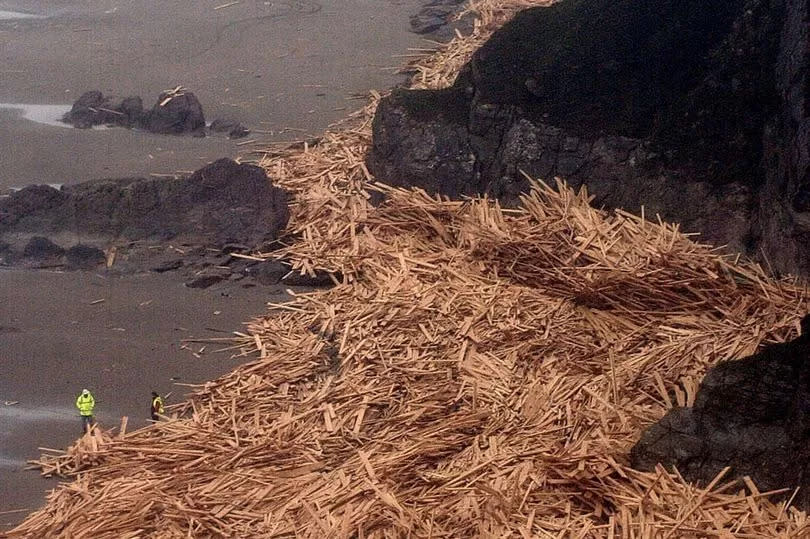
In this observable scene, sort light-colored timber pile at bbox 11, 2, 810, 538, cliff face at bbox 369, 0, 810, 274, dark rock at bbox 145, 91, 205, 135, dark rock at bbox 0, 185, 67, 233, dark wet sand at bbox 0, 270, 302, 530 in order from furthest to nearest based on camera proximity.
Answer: dark rock at bbox 145, 91, 205, 135 → dark rock at bbox 0, 185, 67, 233 → cliff face at bbox 369, 0, 810, 274 → dark wet sand at bbox 0, 270, 302, 530 → light-colored timber pile at bbox 11, 2, 810, 538

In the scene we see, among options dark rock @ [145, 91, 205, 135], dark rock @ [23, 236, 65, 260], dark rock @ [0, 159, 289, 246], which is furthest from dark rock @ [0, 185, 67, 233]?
dark rock @ [145, 91, 205, 135]

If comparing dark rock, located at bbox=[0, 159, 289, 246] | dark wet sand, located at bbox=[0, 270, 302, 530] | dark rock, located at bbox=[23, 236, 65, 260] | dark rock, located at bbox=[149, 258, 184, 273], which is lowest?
dark wet sand, located at bbox=[0, 270, 302, 530]

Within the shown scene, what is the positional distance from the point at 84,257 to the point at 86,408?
2.65 metres

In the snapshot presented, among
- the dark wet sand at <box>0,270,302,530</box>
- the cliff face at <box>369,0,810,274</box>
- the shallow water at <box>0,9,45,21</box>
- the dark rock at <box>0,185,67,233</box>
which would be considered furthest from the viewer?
the shallow water at <box>0,9,45,21</box>

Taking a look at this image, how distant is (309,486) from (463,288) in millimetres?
2318

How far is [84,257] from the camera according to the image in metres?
8.88

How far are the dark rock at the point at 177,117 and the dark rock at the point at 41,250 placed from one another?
310 cm

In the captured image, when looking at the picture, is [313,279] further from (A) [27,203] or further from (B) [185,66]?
(B) [185,66]

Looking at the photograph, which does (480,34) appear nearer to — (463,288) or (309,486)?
(463,288)

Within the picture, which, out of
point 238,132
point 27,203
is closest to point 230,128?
point 238,132

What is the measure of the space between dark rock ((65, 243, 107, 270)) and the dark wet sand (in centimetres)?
14

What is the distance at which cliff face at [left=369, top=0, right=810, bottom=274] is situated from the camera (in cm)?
752

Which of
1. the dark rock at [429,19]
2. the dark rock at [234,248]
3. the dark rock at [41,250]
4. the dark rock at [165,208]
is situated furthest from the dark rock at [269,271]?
the dark rock at [429,19]

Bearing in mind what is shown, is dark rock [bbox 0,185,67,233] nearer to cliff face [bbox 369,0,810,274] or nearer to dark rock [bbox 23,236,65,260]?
dark rock [bbox 23,236,65,260]
